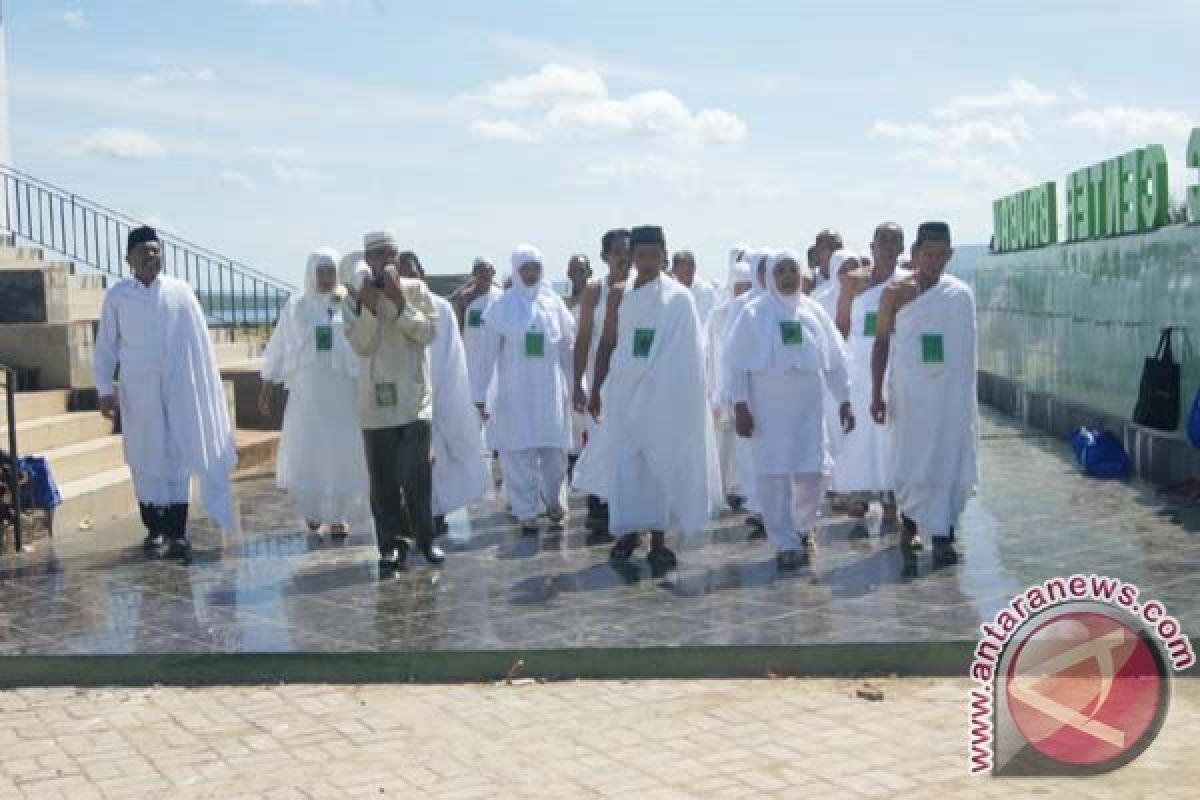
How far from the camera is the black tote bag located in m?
11.3

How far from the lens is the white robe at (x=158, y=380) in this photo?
9258mm

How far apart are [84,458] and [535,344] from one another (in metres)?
3.77

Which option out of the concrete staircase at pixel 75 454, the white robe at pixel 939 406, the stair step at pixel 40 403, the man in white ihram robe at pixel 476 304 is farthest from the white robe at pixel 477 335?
the stair step at pixel 40 403

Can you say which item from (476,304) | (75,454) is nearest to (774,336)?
(476,304)

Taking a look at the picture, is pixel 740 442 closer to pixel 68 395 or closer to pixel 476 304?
pixel 476 304

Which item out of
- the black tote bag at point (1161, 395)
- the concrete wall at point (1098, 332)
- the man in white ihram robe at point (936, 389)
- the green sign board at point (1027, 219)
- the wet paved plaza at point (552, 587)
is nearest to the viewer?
the wet paved plaza at point (552, 587)

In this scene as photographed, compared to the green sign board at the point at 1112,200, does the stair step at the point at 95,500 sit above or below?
below

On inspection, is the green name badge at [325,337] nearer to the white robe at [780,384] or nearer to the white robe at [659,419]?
the white robe at [659,419]

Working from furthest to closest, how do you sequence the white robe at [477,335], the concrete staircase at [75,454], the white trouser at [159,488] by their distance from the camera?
the concrete staircase at [75,454]
the white robe at [477,335]
the white trouser at [159,488]

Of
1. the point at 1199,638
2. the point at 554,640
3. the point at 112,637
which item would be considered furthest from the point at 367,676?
the point at 1199,638

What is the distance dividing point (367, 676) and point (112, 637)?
4.36ft

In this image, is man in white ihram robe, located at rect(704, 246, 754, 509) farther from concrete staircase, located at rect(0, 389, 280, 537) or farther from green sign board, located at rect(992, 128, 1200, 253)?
concrete staircase, located at rect(0, 389, 280, 537)

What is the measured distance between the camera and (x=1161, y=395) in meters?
11.4

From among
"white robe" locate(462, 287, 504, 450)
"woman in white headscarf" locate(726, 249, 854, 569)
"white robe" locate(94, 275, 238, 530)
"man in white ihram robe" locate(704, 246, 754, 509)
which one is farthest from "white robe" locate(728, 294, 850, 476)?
"white robe" locate(94, 275, 238, 530)
